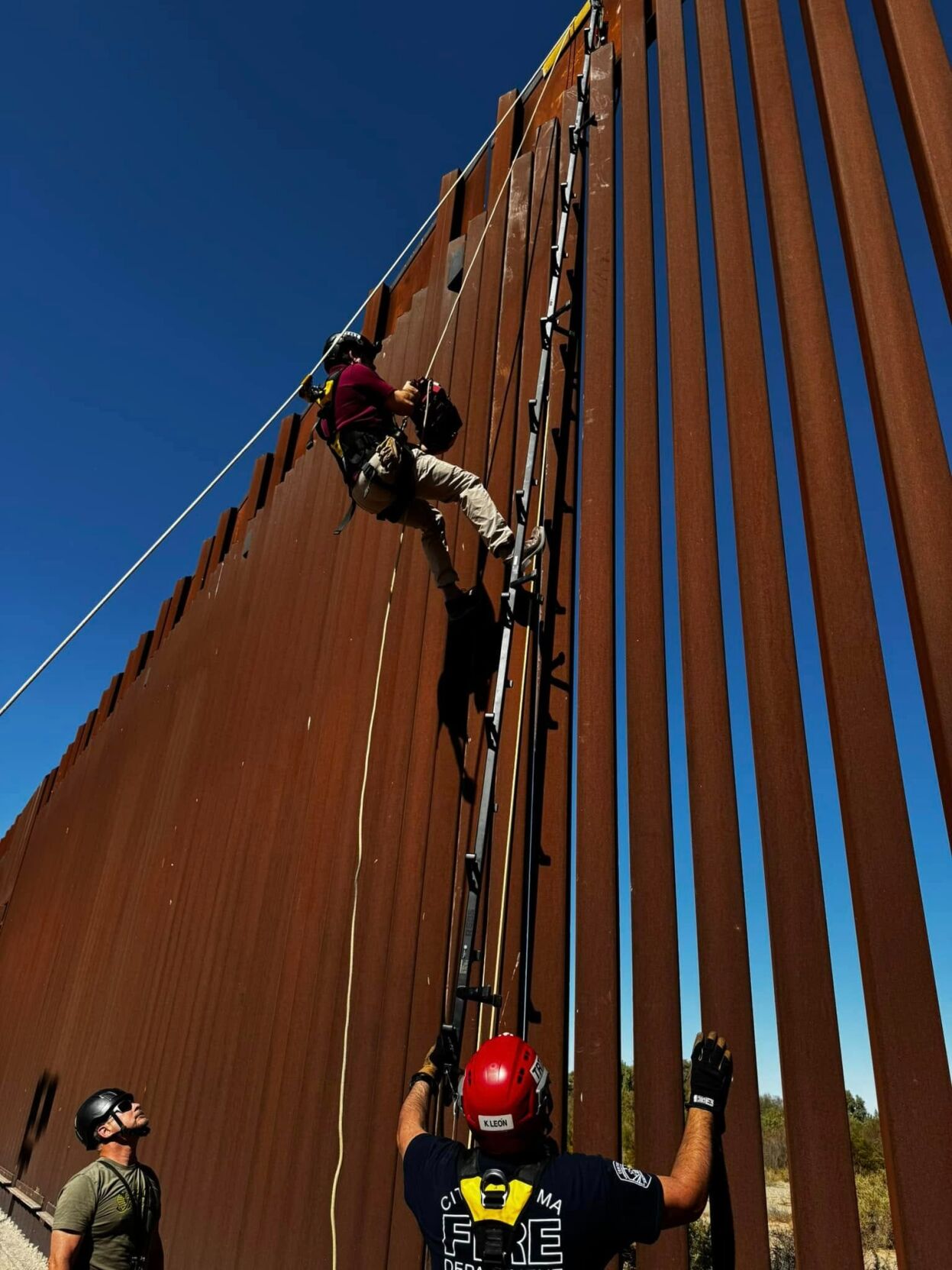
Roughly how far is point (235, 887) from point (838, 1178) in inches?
189

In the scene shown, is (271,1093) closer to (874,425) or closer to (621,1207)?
(621,1207)

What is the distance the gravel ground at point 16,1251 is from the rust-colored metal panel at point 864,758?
839 cm

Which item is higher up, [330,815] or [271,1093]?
[330,815]

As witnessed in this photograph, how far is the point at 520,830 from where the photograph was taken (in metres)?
3.42

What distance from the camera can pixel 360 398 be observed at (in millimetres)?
4133

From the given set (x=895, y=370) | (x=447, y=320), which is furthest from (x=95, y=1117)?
(x=447, y=320)

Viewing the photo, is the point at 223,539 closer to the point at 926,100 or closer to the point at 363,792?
the point at 363,792

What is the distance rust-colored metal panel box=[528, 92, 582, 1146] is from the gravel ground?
721 cm

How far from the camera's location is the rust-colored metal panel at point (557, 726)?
307cm

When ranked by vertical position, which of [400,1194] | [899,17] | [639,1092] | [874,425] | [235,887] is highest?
[899,17]

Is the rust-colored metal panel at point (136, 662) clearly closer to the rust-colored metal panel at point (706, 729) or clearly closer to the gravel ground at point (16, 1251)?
the gravel ground at point (16, 1251)

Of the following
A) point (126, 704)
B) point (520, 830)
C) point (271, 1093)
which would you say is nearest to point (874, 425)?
point (520, 830)

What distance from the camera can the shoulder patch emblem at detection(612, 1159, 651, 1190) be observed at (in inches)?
74.9

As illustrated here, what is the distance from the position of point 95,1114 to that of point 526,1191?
8.89 feet
